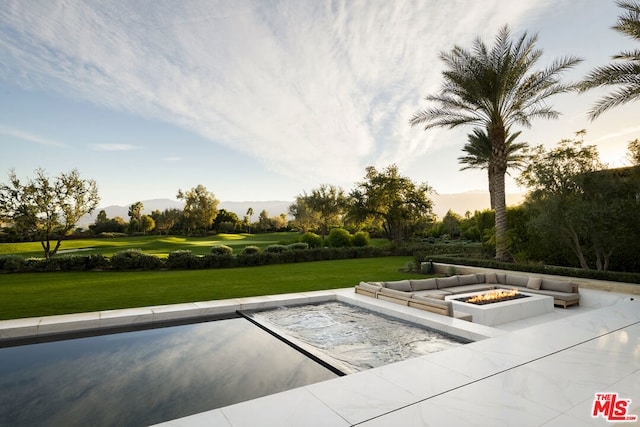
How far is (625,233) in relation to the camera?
1067cm

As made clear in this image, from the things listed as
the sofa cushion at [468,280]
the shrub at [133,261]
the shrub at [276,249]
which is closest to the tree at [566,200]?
the sofa cushion at [468,280]

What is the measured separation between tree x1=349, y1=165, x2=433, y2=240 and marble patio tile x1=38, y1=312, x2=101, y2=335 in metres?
24.7

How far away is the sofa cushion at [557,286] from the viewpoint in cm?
944

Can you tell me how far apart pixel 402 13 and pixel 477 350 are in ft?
36.3

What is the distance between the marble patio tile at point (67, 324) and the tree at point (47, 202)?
14009 millimetres

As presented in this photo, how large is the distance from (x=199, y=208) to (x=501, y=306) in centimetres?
4175

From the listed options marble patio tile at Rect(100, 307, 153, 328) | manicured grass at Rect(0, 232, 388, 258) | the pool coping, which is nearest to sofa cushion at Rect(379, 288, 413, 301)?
the pool coping

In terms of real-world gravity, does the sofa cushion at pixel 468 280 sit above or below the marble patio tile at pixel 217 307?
above

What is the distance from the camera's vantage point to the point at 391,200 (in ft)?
98.5

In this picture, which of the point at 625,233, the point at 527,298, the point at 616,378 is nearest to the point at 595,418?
the point at 616,378

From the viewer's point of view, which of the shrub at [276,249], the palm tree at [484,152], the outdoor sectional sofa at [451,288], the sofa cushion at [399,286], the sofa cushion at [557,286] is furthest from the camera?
the shrub at [276,249]

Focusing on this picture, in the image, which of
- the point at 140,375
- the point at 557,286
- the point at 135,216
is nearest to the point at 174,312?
the point at 140,375

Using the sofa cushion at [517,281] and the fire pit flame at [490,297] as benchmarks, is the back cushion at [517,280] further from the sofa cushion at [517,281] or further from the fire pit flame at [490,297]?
the fire pit flame at [490,297]

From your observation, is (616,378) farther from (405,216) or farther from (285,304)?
(405,216)
